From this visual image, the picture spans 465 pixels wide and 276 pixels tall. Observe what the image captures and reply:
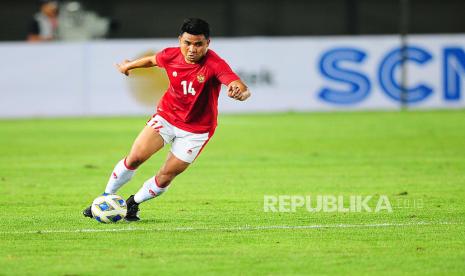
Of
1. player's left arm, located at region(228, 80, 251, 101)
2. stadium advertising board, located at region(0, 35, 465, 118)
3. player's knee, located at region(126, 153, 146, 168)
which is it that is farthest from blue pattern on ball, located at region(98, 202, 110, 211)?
stadium advertising board, located at region(0, 35, 465, 118)

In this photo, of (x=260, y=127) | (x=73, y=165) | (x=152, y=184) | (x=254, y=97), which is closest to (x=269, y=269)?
(x=152, y=184)

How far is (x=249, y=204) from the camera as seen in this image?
11906mm

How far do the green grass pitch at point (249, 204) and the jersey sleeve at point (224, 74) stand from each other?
1.40 m

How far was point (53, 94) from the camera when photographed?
Answer: 84.5ft

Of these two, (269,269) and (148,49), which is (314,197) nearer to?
(269,269)

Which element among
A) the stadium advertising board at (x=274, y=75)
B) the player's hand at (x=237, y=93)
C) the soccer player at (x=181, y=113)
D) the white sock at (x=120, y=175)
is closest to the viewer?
the player's hand at (x=237, y=93)

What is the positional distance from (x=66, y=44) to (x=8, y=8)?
456cm

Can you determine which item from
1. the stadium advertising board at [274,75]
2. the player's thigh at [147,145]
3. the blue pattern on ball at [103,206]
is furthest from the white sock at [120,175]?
the stadium advertising board at [274,75]

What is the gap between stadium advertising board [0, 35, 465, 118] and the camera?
25641 mm

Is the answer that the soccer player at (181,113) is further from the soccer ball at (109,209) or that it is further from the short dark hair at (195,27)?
the soccer ball at (109,209)

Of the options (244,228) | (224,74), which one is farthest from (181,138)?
(244,228)

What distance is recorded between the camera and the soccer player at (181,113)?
32.8 ft

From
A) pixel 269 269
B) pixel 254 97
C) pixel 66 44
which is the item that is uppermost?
pixel 269 269

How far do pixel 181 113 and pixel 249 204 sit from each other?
206 centimetres
